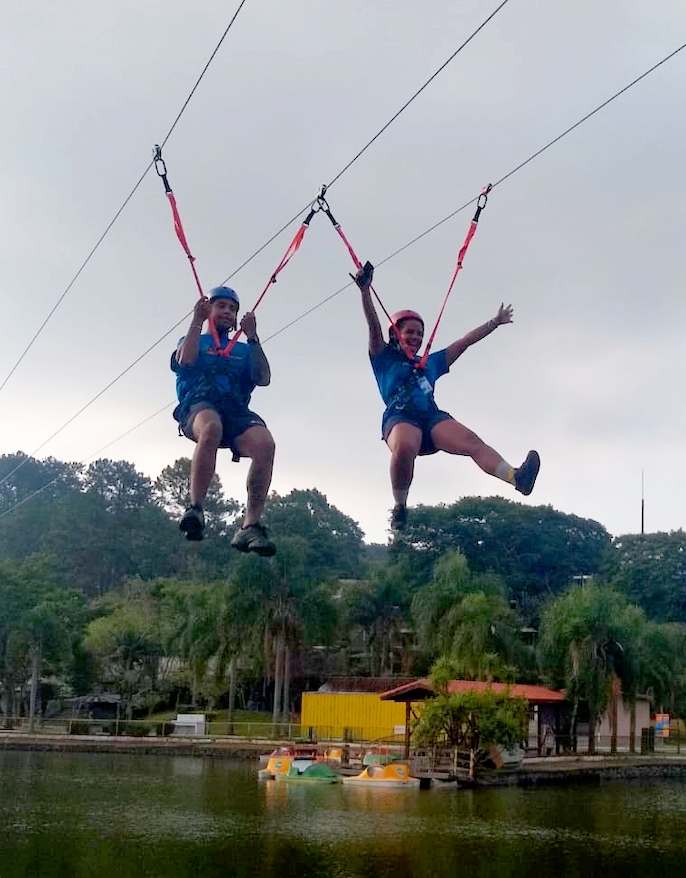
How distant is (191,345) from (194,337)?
0.09 metres

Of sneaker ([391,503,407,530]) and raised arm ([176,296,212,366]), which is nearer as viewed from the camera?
raised arm ([176,296,212,366])

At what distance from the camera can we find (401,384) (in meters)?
9.38

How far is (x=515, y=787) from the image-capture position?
30.8 m

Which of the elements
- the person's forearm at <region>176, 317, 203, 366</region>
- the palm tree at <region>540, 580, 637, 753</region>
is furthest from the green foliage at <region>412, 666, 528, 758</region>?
the person's forearm at <region>176, 317, 203, 366</region>

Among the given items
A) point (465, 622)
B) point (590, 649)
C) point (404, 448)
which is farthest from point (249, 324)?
point (465, 622)

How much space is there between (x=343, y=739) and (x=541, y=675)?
7.71m

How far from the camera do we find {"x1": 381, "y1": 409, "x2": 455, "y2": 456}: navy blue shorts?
9328 mm

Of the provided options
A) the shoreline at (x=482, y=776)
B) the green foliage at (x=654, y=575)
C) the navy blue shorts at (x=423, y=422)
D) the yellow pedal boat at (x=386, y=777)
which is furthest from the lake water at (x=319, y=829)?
the green foliage at (x=654, y=575)

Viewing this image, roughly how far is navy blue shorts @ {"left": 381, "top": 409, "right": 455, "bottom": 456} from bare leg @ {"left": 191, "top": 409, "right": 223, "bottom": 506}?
4.76 feet

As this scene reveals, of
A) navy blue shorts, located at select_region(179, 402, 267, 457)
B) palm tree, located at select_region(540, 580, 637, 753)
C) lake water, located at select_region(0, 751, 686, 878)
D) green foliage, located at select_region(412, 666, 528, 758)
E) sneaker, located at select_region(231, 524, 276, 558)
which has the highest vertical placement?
navy blue shorts, located at select_region(179, 402, 267, 457)

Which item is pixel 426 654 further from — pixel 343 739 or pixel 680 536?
pixel 680 536

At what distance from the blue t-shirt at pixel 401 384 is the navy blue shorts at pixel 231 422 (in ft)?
3.61

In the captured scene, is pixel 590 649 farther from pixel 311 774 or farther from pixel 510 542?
pixel 510 542

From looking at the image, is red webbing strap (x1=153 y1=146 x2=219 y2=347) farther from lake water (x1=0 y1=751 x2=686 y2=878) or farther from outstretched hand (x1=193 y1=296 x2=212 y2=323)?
lake water (x1=0 y1=751 x2=686 y2=878)
